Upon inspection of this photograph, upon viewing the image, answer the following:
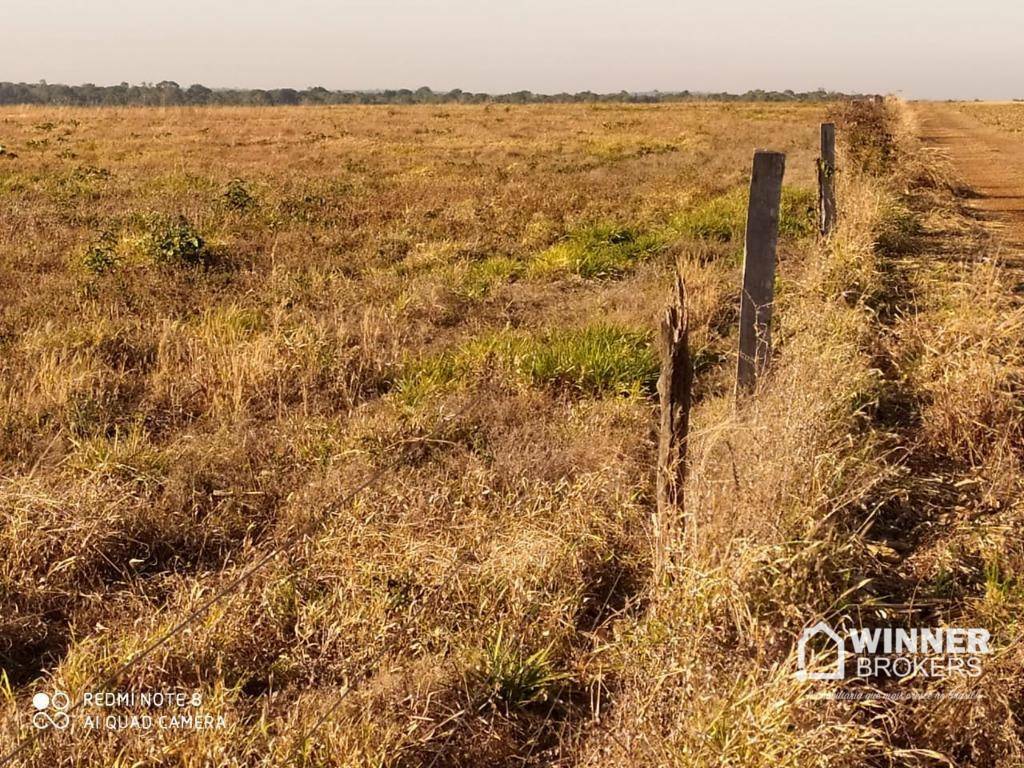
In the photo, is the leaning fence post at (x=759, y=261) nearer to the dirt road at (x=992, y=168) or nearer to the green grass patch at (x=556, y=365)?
the green grass patch at (x=556, y=365)

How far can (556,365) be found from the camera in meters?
5.47

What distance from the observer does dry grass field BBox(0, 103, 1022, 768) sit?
2541 mm

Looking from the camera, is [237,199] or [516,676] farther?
[237,199]

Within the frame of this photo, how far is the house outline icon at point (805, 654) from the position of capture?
238 centimetres

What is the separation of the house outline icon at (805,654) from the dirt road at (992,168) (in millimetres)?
8542

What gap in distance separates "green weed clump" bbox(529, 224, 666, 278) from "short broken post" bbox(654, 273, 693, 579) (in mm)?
5420

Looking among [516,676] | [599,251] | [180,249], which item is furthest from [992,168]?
[516,676]

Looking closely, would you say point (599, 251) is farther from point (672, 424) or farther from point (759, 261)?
point (672, 424)

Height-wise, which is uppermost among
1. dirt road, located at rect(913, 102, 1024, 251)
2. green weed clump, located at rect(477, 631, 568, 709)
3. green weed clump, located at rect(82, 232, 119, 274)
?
dirt road, located at rect(913, 102, 1024, 251)

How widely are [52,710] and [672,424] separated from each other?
250 cm

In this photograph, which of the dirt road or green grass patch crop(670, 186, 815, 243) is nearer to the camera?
green grass patch crop(670, 186, 815, 243)

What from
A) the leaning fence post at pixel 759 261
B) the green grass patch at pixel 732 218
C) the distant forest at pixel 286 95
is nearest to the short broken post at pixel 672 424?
the leaning fence post at pixel 759 261

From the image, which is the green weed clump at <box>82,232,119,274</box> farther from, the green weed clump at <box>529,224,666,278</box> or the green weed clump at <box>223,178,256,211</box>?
the green weed clump at <box>529,224,666,278</box>

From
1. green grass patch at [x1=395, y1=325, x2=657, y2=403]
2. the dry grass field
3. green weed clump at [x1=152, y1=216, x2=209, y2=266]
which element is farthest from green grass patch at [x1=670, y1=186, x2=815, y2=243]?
green weed clump at [x1=152, y1=216, x2=209, y2=266]
